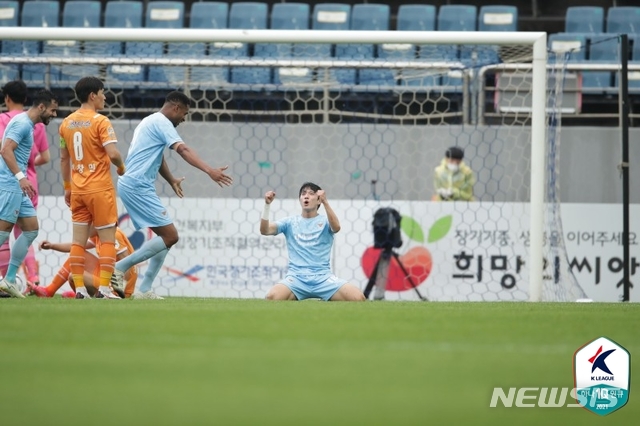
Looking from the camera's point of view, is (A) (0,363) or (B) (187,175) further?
(B) (187,175)

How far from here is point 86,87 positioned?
8547 mm

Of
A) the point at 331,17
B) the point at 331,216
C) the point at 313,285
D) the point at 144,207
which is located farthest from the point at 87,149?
the point at 331,17

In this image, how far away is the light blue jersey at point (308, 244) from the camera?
9.60 meters

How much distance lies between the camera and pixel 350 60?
39.1ft

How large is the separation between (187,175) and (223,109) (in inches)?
40.2

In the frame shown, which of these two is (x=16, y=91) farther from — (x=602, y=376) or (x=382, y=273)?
(x=602, y=376)

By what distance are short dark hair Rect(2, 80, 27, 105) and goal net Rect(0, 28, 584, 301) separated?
1628mm

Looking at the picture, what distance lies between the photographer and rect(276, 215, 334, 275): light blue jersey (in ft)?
31.5

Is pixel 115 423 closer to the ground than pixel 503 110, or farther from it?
closer to the ground

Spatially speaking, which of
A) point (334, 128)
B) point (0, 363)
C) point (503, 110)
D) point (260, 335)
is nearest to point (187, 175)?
point (334, 128)

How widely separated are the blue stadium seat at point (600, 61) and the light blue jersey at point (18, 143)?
23.9 ft

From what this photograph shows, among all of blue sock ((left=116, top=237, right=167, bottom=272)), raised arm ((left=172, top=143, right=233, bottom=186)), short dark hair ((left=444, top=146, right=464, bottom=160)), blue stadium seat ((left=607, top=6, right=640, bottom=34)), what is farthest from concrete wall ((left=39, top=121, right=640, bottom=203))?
blue stadium seat ((left=607, top=6, right=640, bottom=34))

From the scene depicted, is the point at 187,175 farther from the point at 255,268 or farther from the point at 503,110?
the point at 503,110

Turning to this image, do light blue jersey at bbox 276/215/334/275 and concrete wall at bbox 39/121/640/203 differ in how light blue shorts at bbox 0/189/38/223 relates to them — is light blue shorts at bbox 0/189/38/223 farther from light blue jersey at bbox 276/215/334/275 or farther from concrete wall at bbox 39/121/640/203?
concrete wall at bbox 39/121/640/203
